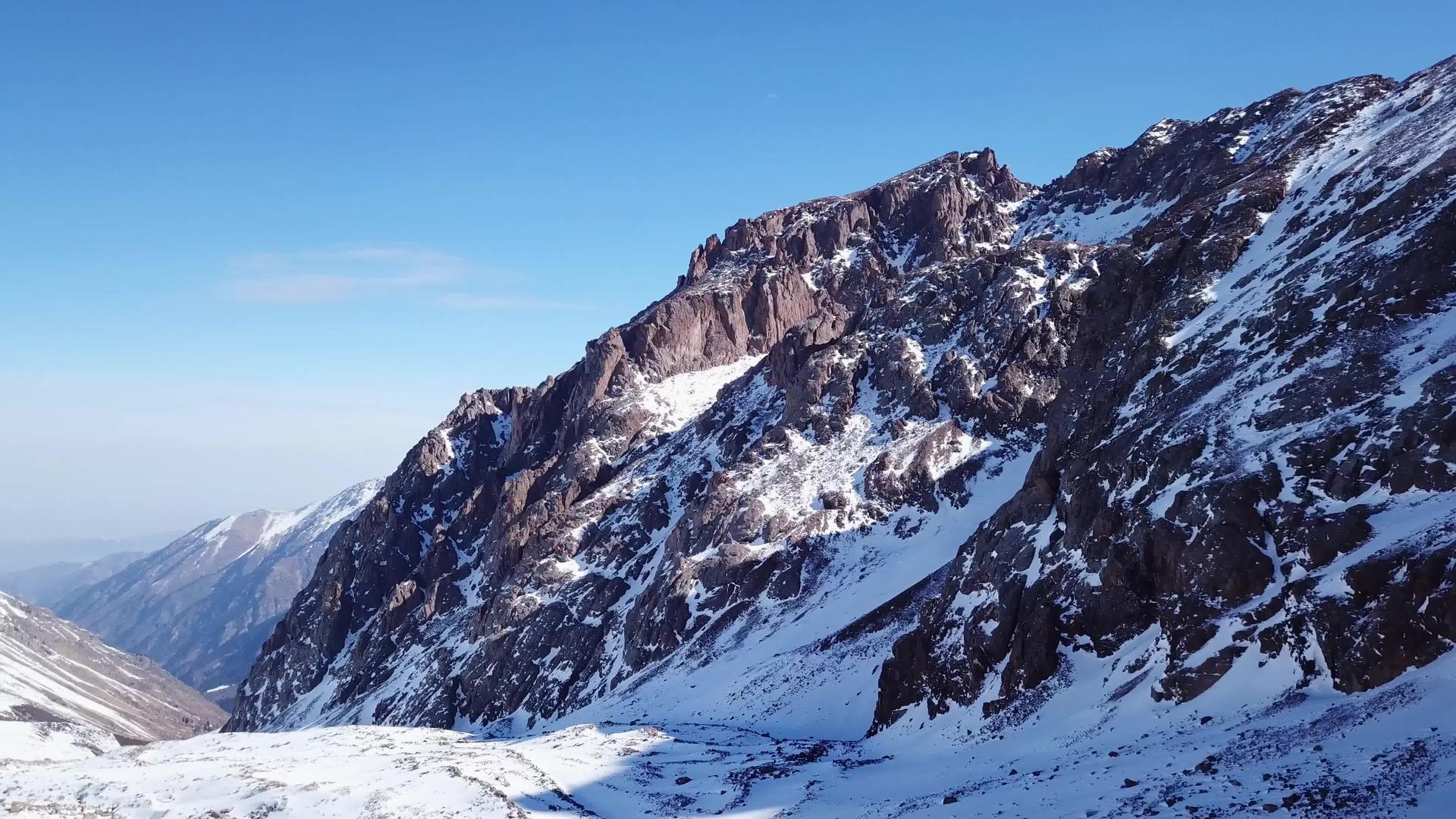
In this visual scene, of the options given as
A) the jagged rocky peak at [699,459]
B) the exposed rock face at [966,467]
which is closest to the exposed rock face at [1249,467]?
the exposed rock face at [966,467]

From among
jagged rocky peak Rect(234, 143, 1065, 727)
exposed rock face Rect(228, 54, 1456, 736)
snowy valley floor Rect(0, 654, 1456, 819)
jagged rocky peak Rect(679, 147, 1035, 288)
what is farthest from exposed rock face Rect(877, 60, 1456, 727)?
jagged rocky peak Rect(679, 147, 1035, 288)

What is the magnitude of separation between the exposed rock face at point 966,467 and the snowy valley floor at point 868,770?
8.36 feet

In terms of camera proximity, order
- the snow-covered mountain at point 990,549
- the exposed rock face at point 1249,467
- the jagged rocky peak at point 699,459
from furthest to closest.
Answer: the jagged rocky peak at point 699,459 < the exposed rock face at point 1249,467 < the snow-covered mountain at point 990,549

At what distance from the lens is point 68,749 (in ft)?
309

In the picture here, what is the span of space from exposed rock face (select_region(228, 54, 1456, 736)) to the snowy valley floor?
100 inches

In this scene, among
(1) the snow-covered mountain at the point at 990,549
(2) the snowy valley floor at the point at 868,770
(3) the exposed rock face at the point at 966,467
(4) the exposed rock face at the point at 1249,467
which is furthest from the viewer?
(3) the exposed rock face at the point at 966,467

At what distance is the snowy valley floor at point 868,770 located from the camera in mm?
22688

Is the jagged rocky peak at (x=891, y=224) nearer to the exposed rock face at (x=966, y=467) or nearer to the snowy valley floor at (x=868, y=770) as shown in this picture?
the exposed rock face at (x=966, y=467)

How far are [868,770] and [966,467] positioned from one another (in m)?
48.3

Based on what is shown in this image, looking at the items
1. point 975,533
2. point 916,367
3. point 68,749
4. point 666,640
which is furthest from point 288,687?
point 975,533

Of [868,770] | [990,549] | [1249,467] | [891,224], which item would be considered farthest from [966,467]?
[891,224]

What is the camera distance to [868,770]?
4216 centimetres

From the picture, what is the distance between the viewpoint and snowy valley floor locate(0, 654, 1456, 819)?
22688mm

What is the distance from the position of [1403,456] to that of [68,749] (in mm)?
117802
